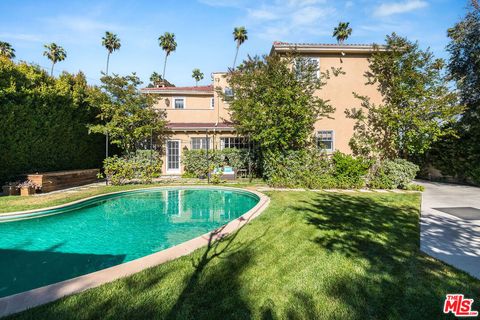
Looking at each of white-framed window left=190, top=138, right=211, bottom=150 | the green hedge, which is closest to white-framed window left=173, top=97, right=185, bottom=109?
white-framed window left=190, top=138, right=211, bottom=150

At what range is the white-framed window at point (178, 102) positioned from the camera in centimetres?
2103

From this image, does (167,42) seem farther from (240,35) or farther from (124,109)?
(124,109)

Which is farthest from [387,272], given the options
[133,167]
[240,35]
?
[240,35]

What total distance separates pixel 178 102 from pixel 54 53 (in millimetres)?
33639

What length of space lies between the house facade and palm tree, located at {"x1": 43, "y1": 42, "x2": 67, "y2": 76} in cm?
3153

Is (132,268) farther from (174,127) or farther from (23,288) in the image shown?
(174,127)

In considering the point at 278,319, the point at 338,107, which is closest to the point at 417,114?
the point at 338,107

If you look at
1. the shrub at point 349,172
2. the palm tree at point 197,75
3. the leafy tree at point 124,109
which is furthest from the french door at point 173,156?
the palm tree at point 197,75

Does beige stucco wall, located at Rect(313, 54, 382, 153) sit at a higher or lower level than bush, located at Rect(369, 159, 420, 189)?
higher

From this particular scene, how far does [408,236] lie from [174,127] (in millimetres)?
15741

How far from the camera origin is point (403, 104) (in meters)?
14.5

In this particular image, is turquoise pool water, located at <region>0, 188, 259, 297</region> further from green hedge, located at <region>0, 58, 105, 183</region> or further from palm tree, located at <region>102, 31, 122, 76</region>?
palm tree, located at <region>102, 31, 122, 76</region>

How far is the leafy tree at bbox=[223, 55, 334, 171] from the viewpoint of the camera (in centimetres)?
1267

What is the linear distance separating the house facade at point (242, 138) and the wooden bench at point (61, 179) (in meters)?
5.16
